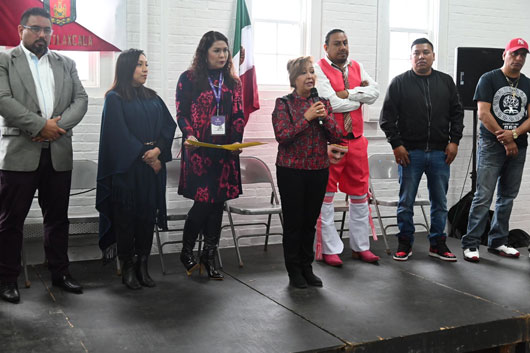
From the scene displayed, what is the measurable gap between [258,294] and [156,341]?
947 millimetres

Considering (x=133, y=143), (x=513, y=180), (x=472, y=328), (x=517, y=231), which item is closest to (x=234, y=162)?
(x=133, y=143)

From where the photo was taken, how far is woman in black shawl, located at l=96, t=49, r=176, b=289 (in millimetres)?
3494

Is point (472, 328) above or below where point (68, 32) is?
below

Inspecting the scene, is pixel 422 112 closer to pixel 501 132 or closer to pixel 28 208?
pixel 501 132

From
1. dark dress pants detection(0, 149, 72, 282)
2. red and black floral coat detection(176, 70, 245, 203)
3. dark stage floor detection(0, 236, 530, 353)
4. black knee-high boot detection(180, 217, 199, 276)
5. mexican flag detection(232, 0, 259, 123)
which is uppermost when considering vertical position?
mexican flag detection(232, 0, 259, 123)

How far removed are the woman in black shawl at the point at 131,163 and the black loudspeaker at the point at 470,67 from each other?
2992 millimetres

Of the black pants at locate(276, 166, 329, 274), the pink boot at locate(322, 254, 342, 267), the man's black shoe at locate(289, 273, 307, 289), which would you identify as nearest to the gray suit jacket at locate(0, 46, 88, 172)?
the black pants at locate(276, 166, 329, 274)

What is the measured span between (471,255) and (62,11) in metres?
3.49

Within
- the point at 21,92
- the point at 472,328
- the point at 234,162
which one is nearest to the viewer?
the point at 472,328

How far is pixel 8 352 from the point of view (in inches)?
102

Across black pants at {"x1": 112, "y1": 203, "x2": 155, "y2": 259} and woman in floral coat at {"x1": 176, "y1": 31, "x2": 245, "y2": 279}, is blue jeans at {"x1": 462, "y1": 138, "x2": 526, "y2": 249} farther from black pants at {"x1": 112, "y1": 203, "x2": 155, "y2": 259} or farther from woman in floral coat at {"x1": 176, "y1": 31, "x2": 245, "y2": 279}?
black pants at {"x1": 112, "y1": 203, "x2": 155, "y2": 259}

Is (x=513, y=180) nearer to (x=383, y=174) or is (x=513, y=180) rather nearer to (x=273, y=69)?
(x=383, y=174)

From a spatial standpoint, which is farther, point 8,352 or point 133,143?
point 133,143

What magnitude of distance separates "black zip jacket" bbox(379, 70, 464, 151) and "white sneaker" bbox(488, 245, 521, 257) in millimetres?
995
